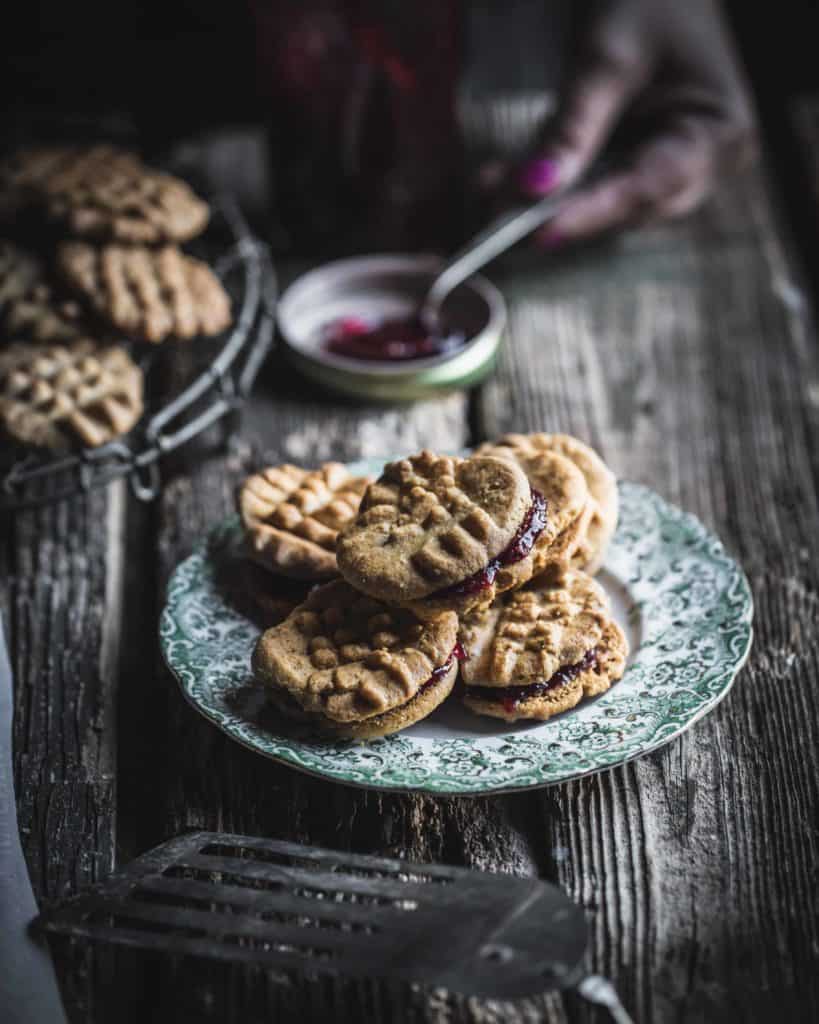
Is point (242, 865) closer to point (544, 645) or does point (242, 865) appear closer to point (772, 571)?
point (544, 645)

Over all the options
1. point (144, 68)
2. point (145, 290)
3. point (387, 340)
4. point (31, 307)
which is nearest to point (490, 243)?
point (387, 340)

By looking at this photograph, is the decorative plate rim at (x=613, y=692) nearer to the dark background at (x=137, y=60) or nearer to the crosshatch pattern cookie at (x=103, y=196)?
the crosshatch pattern cookie at (x=103, y=196)

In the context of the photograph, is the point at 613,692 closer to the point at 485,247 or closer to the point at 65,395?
the point at 65,395

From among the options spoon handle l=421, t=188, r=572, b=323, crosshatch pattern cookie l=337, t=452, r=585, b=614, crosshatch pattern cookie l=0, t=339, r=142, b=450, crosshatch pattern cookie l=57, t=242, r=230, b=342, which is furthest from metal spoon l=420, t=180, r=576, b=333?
crosshatch pattern cookie l=337, t=452, r=585, b=614

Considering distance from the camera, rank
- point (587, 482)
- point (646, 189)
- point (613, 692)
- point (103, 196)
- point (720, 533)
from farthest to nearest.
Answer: point (646, 189), point (103, 196), point (720, 533), point (587, 482), point (613, 692)

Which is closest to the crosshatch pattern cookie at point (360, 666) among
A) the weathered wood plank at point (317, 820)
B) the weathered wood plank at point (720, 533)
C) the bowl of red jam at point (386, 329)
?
the weathered wood plank at point (317, 820)

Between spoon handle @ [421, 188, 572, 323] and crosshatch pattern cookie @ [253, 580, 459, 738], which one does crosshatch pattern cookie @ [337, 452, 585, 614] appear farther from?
spoon handle @ [421, 188, 572, 323]

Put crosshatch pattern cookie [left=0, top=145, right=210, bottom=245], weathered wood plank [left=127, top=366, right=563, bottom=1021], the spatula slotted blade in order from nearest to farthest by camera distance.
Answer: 1. the spatula slotted blade
2. weathered wood plank [left=127, top=366, right=563, bottom=1021]
3. crosshatch pattern cookie [left=0, top=145, right=210, bottom=245]

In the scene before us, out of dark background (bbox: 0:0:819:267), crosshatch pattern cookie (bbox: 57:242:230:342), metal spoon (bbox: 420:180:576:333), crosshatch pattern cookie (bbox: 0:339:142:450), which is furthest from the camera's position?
dark background (bbox: 0:0:819:267)
